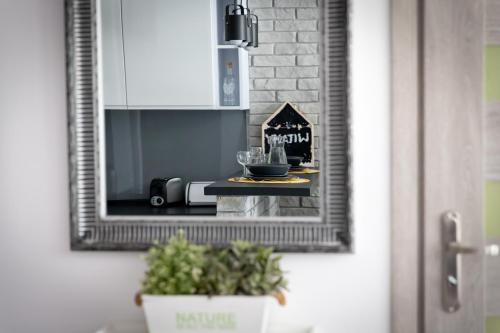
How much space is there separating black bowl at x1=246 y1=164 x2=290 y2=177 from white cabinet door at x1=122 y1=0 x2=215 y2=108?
0.75m

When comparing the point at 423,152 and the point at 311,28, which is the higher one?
the point at 311,28

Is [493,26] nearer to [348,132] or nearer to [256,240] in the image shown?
[348,132]

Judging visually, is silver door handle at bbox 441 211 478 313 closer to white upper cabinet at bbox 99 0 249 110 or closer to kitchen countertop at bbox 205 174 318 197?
kitchen countertop at bbox 205 174 318 197

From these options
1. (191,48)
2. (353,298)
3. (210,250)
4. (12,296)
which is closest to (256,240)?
(210,250)

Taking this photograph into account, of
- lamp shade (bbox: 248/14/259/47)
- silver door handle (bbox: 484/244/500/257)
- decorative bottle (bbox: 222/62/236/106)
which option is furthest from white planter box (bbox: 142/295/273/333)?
→ decorative bottle (bbox: 222/62/236/106)

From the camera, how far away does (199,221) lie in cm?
167

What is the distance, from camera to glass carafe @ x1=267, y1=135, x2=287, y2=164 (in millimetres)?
3741

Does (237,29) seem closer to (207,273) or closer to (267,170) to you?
(267,170)

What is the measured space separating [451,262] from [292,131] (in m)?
2.39

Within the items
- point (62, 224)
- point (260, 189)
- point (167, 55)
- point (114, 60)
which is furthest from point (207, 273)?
point (167, 55)

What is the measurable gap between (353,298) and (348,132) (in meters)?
0.41

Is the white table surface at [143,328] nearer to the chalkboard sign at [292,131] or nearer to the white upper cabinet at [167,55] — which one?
the white upper cabinet at [167,55]

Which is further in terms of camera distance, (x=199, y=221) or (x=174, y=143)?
(x=174, y=143)

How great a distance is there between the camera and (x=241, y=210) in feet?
8.02
